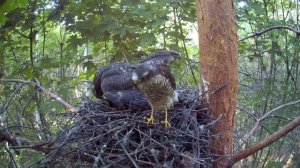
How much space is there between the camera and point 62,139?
2221 mm

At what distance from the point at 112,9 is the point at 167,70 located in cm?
210

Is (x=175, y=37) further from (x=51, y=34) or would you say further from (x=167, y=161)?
(x=51, y=34)

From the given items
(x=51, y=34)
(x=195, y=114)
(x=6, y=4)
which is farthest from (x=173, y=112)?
(x=51, y=34)

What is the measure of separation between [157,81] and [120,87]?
524 millimetres

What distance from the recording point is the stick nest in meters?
1.96

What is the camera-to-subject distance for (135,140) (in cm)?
209

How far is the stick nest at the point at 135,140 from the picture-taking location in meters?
1.96

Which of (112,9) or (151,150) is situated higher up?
(112,9)

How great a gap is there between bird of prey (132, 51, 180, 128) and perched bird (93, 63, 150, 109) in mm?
176

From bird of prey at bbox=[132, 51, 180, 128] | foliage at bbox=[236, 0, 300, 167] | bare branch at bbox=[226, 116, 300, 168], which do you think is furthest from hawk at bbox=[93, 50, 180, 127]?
foliage at bbox=[236, 0, 300, 167]

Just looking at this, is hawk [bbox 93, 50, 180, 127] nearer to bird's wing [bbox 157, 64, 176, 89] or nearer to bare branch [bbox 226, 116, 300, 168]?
bird's wing [bbox 157, 64, 176, 89]

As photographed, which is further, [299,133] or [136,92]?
[299,133]

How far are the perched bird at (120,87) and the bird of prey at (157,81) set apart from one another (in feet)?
0.58

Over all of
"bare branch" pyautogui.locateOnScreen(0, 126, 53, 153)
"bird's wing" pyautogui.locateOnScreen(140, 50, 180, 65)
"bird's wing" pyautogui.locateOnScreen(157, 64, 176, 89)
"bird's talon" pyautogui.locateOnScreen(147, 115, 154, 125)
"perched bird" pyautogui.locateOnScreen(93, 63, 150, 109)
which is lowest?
"bare branch" pyautogui.locateOnScreen(0, 126, 53, 153)
